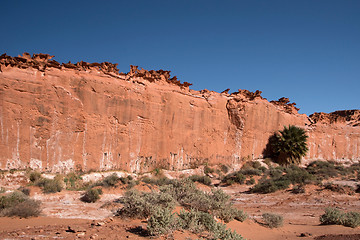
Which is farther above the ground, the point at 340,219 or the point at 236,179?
the point at 340,219

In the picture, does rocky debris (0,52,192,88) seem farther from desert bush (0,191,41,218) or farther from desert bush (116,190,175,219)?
desert bush (116,190,175,219)

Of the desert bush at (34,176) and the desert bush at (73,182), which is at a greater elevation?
the desert bush at (34,176)

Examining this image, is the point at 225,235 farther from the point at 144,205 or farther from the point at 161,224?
the point at 144,205

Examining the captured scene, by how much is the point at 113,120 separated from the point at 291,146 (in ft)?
62.7

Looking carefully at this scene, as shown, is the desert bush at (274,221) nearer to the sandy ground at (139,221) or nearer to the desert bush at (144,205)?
the sandy ground at (139,221)

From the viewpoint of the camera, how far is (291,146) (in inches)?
1104

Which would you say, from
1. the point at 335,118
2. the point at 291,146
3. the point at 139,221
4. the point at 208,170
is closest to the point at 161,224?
the point at 139,221

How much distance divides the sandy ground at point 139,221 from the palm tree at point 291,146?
14.0 meters

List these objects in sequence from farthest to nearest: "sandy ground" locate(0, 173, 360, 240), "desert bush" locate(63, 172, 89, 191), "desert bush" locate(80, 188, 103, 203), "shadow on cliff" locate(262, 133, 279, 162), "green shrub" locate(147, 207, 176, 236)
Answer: "shadow on cliff" locate(262, 133, 279, 162) < "desert bush" locate(63, 172, 89, 191) < "desert bush" locate(80, 188, 103, 203) < "sandy ground" locate(0, 173, 360, 240) < "green shrub" locate(147, 207, 176, 236)

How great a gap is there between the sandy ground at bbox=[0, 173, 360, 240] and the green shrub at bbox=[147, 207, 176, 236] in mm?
188

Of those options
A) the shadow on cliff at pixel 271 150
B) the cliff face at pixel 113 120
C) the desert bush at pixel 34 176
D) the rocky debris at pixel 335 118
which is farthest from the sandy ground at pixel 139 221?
the rocky debris at pixel 335 118

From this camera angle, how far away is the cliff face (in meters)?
15.7

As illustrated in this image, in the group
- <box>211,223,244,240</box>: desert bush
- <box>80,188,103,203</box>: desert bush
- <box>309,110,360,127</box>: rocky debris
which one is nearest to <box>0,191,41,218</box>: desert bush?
<box>80,188,103,203</box>: desert bush

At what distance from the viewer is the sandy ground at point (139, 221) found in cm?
568
